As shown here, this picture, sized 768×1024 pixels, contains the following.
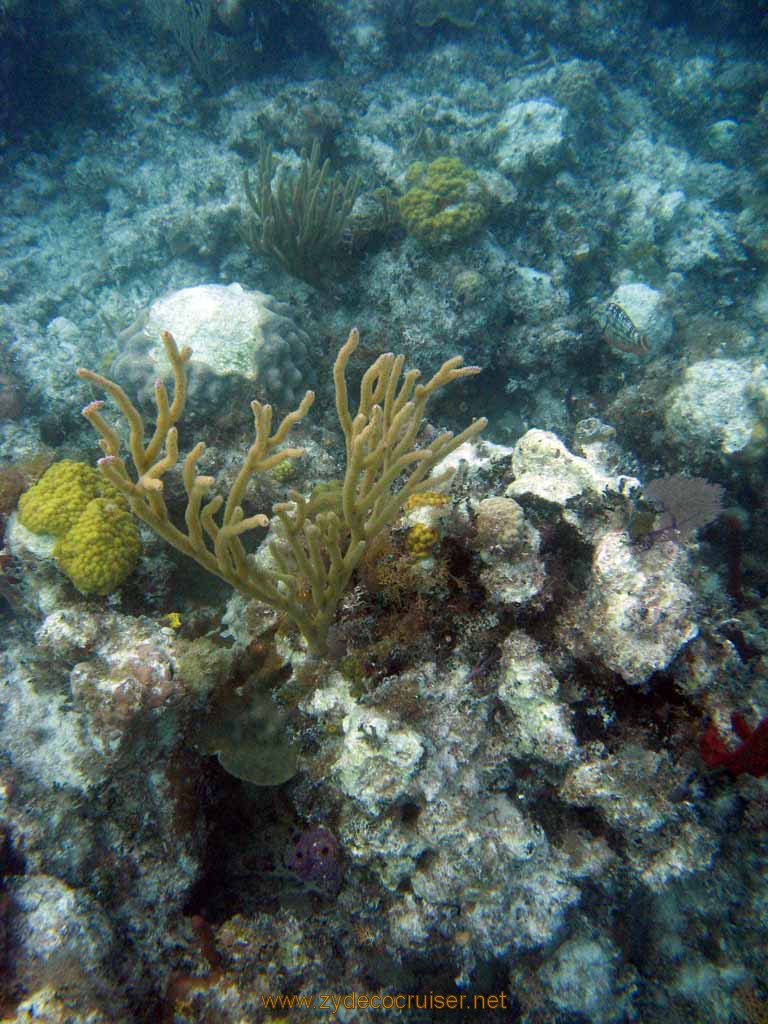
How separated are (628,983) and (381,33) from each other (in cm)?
1196

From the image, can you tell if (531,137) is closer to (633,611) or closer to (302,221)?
(302,221)

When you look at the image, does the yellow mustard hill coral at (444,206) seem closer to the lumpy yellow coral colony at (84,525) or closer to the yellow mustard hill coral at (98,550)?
the lumpy yellow coral colony at (84,525)

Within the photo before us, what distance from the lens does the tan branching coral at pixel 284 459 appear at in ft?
6.43

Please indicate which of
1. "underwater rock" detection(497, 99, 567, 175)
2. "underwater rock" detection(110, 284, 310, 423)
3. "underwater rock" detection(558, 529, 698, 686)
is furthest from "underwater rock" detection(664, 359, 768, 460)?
"underwater rock" detection(497, 99, 567, 175)

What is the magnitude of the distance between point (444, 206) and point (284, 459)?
14.8 feet

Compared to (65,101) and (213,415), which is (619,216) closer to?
(213,415)

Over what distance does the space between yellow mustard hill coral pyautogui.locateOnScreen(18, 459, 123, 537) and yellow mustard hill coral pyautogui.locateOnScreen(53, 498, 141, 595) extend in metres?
0.08

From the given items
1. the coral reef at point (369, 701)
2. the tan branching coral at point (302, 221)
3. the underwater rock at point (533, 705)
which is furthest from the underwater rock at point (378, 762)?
the tan branching coral at point (302, 221)

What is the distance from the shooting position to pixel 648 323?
19.4ft

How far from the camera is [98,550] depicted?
3115 mm

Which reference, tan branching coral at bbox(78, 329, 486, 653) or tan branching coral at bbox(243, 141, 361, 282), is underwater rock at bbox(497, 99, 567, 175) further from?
tan branching coral at bbox(78, 329, 486, 653)

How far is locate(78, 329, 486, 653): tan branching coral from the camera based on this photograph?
1.96 m

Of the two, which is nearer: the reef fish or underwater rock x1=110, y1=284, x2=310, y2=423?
underwater rock x1=110, y1=284, x2=310, y2=423

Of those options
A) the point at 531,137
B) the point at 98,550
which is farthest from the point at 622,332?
the point at 98,550
